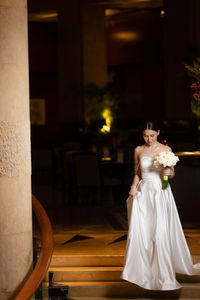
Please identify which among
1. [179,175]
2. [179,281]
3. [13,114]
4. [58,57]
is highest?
[58,57]

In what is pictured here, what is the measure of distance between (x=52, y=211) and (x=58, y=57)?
8595 millimetres

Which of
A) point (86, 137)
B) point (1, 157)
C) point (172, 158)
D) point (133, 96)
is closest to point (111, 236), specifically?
point (172, 158)

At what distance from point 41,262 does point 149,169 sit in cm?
151

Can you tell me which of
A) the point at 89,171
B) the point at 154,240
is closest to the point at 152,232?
the point at 154,240

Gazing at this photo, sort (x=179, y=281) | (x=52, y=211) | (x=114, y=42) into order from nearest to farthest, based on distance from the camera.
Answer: (x=179, y=281), (x=52, y=211), (x=114, y=42)

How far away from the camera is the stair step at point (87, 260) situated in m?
6.60

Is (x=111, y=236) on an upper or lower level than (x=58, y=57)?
lower

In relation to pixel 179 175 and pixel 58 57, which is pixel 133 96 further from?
pixel 179 175

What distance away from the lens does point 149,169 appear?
19.9ft

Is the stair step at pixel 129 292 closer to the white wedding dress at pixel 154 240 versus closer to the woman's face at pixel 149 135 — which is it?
the white wedding dress at pixel 154 240

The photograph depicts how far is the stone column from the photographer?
17.1 ft

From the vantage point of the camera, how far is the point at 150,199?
604cm

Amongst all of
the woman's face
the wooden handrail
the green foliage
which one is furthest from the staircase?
the green foliage

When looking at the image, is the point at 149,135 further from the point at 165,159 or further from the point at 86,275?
the point at 86,275
